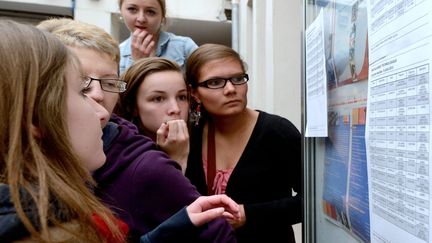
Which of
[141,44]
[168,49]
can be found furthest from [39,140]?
[168,49]

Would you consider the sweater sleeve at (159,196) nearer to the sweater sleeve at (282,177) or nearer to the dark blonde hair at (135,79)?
the sweater sleeve at (282,177)

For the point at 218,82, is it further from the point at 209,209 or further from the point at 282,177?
the point at 209,209

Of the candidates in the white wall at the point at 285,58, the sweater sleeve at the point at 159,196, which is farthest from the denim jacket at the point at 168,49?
the sweater sleeve at the point at 159,196

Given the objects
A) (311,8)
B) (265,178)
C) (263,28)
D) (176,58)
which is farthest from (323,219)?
(263,28)

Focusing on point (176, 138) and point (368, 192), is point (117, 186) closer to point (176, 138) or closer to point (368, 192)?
point (176, 138)

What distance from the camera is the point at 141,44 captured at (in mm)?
1824

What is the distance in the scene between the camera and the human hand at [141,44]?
5.93ft

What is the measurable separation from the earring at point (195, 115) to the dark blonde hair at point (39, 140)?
30.3 inches

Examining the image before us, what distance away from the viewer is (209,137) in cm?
140

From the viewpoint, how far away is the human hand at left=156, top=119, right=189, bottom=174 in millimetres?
1204

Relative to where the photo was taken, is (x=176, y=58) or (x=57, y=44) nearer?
(x=57, y=44)

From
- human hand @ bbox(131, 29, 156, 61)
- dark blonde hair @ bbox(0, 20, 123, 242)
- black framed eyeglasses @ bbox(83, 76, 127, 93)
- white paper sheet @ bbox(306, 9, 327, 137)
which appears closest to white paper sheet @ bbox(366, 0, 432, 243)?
white paper sheet @ bbox(306, 9, 327, 137)

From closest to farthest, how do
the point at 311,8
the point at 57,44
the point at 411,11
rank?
the point at 411,11 < the point at 57,44 < the point at 311,8

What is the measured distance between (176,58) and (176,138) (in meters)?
0.85
